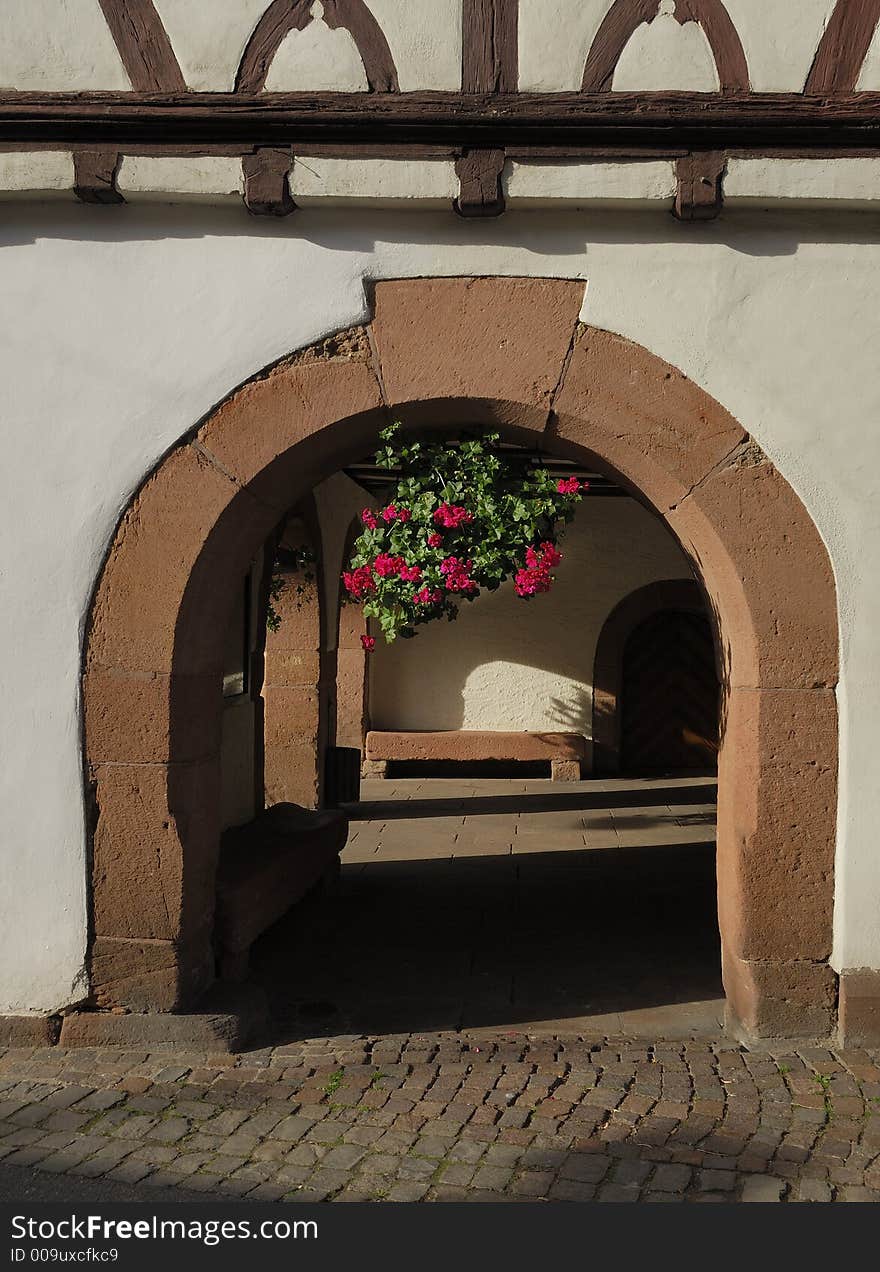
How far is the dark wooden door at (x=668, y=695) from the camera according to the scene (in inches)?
473

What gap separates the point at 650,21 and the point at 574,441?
4.59 feet

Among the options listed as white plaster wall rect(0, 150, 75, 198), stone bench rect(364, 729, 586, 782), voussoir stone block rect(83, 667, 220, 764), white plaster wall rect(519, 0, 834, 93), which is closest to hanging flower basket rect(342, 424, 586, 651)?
voussoir stone block rect(83, 667, 220, 764)

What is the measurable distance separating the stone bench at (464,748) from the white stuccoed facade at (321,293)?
749 cm

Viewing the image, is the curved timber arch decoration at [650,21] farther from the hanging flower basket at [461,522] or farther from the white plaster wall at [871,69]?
the hanging flower basket at [461,522]

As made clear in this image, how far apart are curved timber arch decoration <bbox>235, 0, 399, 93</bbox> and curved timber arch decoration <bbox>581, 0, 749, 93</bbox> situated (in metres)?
0.68

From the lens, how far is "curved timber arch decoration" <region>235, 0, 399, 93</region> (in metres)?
3.97

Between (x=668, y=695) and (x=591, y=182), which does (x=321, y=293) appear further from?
(x=668, y=695)

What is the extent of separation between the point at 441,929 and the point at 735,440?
2882mm

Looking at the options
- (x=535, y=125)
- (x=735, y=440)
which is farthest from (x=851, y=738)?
(x=535, y=125)

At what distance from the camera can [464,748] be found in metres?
11.6

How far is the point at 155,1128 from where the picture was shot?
11.5ft

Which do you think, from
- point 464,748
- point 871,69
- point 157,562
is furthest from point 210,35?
point 464,748

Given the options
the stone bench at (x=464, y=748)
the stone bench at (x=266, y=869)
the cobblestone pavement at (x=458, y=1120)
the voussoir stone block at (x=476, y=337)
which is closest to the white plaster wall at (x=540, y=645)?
the stone bench at (x=464, y=748)

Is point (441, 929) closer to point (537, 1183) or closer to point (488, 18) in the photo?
point (537, 1183)
